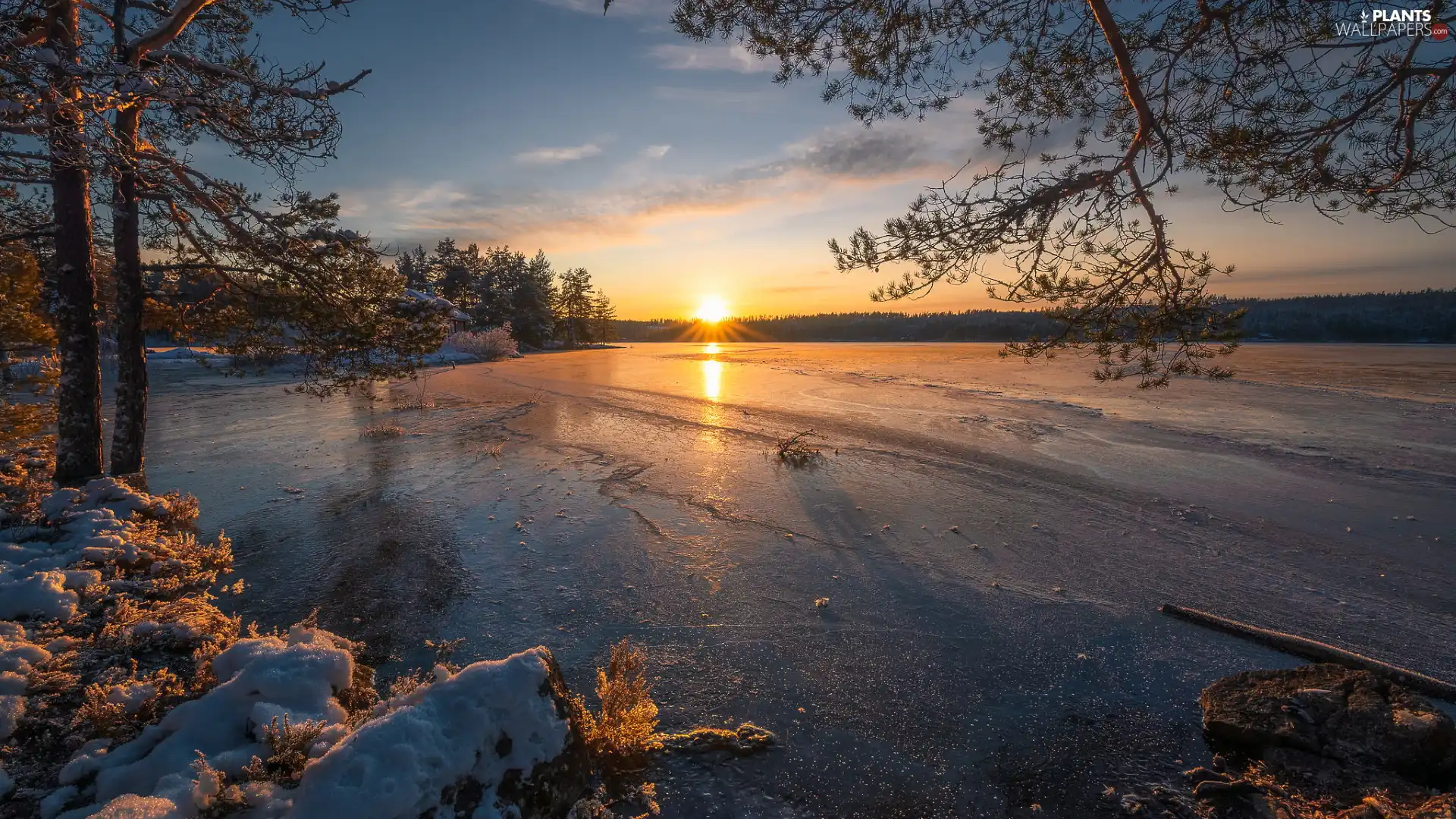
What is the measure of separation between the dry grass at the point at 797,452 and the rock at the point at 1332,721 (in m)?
6.06

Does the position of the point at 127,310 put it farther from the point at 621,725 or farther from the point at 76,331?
the point at 621,725

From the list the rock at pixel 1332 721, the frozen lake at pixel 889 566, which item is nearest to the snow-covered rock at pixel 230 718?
the frozen lake at pixel 889 566

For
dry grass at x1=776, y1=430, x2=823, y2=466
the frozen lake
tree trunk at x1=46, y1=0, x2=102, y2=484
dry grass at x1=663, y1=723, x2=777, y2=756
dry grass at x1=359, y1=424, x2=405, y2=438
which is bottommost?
dry grass at x1=663, y1=723, x2=777, y2=756

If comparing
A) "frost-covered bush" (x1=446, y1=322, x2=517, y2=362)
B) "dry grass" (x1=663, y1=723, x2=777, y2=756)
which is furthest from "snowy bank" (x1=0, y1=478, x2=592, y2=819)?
"frost-covered bush" (x1=446, y1=322, x2=517, y2=362)

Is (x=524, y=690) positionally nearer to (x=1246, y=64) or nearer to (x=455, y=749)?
(x=455, y=749)

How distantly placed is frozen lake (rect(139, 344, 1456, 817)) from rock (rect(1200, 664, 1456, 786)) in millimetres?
251

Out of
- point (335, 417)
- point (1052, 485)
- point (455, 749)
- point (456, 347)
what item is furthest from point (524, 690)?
point (456, 347)

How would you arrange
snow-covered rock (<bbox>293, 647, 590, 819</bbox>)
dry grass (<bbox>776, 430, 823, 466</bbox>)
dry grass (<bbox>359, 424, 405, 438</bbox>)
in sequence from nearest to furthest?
snow-covered rock (<bbox>293, 647, 590, 819</bbox>) < dry grass (<bbox>776, 430, 823, 466</bbox>) < dry grass (<bbox>359, 424, 405, 438</bbox>)

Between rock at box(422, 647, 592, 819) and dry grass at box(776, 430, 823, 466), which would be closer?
rock at box(422, 647, 592, 819)

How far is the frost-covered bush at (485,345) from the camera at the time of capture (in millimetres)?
35906

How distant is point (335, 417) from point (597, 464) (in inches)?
351

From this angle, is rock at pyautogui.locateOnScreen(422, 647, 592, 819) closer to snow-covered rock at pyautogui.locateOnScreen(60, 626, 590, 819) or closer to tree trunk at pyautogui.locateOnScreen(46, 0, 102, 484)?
snow-covered rock at pyautogui.locateOnScreen(60, 626, 590, 819)

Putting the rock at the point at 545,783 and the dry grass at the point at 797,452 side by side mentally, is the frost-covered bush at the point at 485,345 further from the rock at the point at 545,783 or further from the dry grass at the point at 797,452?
the rock at the point at 545,783

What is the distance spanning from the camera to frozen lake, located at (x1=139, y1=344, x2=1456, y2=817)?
3.02 metres
